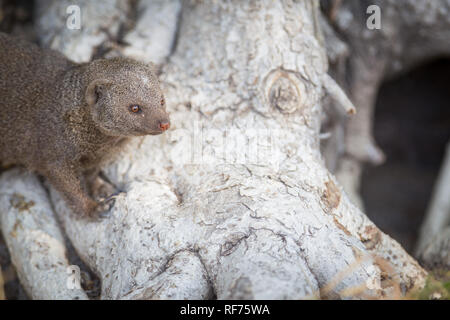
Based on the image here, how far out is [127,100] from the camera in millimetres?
2414

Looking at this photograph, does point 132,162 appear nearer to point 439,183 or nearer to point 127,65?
point 127,65

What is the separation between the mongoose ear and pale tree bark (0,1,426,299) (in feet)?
1.46

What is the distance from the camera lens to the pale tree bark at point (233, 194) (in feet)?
6.54

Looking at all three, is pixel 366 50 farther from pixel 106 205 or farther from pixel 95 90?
pixel 106 205

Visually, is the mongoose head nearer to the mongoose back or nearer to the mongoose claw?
the mongoose back

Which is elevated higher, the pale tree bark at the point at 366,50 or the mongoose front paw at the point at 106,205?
the pale tree bark at the point at 366,50

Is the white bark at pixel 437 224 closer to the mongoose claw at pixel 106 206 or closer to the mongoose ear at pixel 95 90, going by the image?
the mongoose claw at pixel 106 206

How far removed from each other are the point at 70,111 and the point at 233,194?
1100mm

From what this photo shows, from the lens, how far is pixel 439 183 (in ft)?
12.7

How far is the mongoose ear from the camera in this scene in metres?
2.42

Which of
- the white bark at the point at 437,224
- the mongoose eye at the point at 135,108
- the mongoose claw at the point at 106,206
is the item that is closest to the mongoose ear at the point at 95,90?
the mongoose eye at the point at 135,108

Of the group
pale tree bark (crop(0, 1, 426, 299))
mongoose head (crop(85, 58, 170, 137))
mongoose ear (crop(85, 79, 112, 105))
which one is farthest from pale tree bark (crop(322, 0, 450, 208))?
mongoose ear (crop(85, 79, 112, 105))

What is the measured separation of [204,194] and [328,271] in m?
0.76

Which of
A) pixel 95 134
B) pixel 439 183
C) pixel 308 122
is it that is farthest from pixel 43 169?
pixel 439 183
